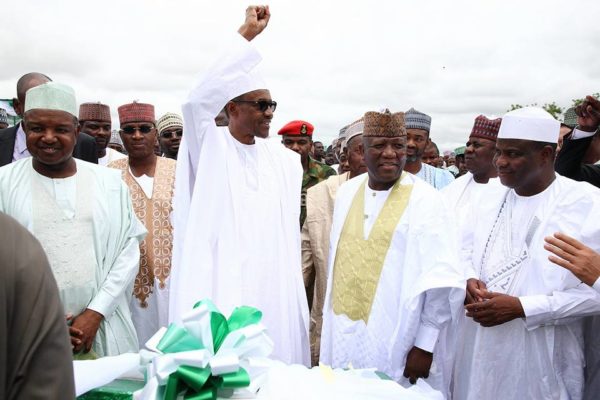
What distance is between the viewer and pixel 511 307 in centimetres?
295

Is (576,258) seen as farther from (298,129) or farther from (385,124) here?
(298,129)

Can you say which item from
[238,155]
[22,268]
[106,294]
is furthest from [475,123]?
[22,268]

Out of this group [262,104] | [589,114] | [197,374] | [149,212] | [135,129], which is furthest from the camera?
[135,129]

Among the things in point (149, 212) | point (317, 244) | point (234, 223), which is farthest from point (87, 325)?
point (317, 244)

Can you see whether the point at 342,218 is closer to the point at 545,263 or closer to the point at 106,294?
the point at 545,263

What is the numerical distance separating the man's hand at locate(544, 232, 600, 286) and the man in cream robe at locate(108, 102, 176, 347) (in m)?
2.56

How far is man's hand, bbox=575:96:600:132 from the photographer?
386 centimetres

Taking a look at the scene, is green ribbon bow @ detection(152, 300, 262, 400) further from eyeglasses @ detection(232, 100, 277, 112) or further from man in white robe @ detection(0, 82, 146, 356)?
eyeglasses @ detection(232, 100, 277, 112)

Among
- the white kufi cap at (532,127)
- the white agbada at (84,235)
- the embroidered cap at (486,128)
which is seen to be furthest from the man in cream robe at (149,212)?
the embroidered cap at (486,128)

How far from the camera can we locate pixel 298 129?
247 inches

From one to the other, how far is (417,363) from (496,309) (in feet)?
1.69

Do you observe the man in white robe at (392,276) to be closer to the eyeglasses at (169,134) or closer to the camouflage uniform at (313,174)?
the camouflage uniform at (313,174)

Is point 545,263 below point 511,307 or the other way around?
the other way around

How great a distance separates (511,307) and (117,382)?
2.02 meters
